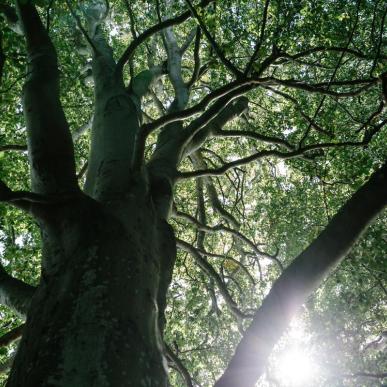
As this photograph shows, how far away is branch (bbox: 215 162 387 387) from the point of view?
232 centimetres

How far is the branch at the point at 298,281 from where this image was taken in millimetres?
2324

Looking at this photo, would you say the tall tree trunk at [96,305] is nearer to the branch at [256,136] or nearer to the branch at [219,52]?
the branch at [219,52]

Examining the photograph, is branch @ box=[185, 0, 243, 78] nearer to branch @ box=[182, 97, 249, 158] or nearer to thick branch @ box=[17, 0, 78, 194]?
branch @ box=[182, 97, 249, 158]

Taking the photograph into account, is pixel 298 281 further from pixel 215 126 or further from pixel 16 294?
pixel 215 126

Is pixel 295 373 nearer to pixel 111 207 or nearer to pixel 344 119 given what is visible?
pixel 344 119

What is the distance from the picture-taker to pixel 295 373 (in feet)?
29.3

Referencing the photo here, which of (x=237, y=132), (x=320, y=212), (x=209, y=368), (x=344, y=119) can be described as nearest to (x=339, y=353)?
(x=209, y=368)

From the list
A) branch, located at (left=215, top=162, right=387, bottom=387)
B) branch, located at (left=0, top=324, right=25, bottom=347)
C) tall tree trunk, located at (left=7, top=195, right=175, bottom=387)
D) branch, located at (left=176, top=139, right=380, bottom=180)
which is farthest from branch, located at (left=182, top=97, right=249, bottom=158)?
branch, located at (left=0, top=324, right=25, bottom=347)

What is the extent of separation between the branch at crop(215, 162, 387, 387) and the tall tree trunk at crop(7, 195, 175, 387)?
0.50m

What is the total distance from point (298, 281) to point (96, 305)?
130 centimetres

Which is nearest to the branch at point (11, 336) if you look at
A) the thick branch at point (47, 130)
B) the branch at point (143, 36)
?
the thick branch at point (47, 130)

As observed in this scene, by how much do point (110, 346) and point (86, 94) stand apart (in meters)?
7.81

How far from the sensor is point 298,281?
2709 mm

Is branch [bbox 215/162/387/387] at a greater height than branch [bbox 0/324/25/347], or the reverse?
branch [bbox 215/162/387/387]
